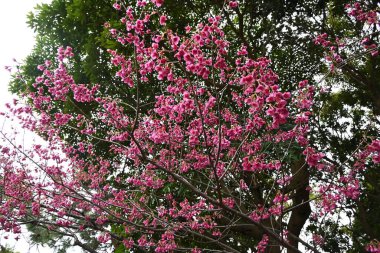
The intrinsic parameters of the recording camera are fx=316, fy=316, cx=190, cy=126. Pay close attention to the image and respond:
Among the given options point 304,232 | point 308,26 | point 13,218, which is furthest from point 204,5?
point 304,232

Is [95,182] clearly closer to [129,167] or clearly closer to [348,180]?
[129,167]

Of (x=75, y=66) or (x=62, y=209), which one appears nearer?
(x=62, y=209)

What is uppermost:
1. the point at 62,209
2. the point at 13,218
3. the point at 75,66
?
the point at 75,66

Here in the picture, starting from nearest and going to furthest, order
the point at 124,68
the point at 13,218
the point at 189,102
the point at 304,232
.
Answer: the point at 189,102
the point at 124,68
the point at 13,218
the point at 304,232

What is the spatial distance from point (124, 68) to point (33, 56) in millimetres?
8189

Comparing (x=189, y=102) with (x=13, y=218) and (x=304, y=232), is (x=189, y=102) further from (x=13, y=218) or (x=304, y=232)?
(x=304, y=232)

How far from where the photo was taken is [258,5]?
7.12m

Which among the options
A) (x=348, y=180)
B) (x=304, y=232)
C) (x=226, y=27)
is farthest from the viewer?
(x=304, y=232)

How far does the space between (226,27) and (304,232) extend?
668cm

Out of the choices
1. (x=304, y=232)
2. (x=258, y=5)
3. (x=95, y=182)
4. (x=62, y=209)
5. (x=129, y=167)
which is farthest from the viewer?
(x=304, y=232)

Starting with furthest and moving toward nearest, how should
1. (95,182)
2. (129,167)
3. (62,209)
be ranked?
(129,167), (95,182), (62,209)

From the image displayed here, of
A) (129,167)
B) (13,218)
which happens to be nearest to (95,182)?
(13,218)

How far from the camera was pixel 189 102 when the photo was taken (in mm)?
3023

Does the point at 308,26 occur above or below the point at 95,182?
above
